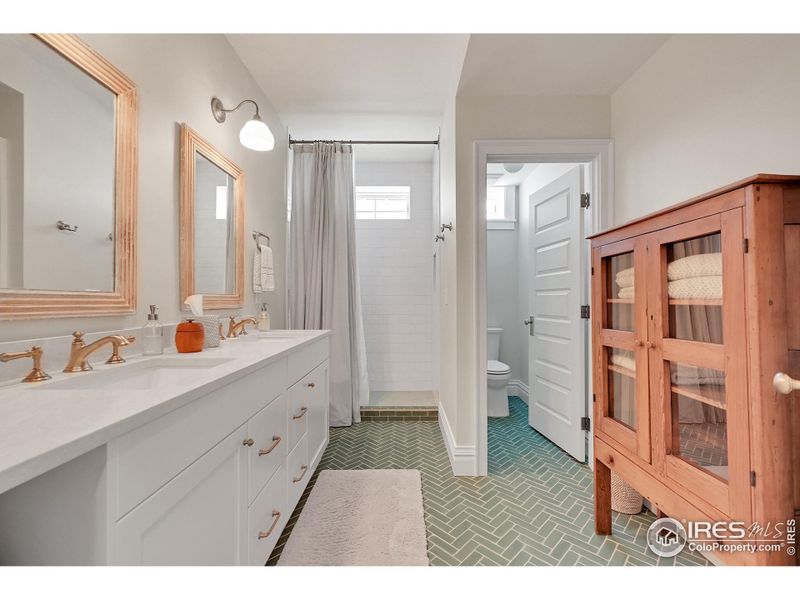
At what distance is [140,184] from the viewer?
4.68 ft

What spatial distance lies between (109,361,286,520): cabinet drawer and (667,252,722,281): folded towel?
4.86 feet

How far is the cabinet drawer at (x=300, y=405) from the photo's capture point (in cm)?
166

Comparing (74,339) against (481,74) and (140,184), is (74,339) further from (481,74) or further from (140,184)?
(481,74)

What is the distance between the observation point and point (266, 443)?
134 centimetres

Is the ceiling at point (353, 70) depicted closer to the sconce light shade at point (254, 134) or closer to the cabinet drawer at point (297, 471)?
the sconce light shade at point (254, 134)

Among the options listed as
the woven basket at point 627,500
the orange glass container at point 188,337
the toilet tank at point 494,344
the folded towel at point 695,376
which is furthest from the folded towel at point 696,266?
the toilet tank at point 494,344

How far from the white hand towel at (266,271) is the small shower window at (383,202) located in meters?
1.49

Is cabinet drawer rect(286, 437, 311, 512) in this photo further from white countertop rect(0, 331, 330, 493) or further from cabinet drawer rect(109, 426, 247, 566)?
white countertop rect(0, 331, 330, 493)

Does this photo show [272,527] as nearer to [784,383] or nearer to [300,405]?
[300,405]

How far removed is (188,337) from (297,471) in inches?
31.9

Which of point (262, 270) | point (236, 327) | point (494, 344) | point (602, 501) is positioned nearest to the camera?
point (602, 501)

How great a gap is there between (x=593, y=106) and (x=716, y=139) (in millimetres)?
936

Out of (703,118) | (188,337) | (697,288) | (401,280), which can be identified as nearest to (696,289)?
(697,288)
